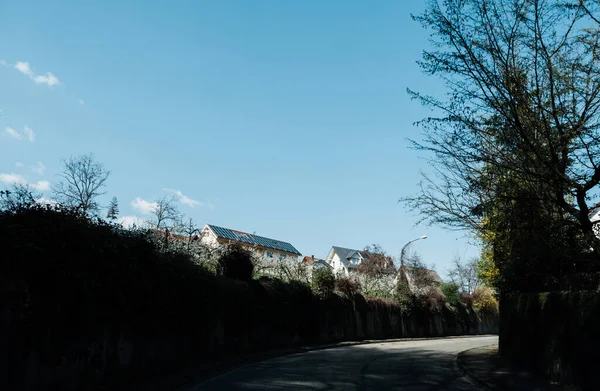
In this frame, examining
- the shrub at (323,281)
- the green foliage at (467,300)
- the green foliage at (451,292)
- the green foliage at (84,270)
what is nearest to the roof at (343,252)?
the green foliage at (467,300)

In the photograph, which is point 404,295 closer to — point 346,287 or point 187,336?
point 346,287

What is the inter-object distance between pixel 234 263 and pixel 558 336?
11.0 metres

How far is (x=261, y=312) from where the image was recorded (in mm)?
17812

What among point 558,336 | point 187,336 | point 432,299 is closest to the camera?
point 558,336

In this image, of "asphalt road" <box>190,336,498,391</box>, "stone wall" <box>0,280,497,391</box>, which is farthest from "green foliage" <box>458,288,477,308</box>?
"asphalt road" <box>190,336,498,391</box>

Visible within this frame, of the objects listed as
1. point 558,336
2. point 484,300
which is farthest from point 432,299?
point 558,336

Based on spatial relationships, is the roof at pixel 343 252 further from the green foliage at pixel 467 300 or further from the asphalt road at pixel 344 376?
the asphalt road at pixel 344 376

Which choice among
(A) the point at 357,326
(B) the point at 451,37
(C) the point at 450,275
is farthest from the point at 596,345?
(C) the point at 450,275

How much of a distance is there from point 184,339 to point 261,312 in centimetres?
588

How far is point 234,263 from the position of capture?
17.3 meters

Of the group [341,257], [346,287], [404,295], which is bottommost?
[404,295]

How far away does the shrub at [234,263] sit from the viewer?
17172mm

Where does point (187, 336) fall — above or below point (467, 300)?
below

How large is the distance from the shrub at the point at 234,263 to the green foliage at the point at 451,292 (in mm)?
27397
